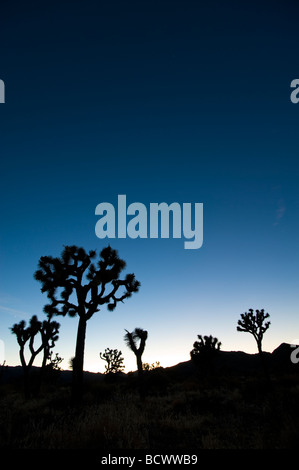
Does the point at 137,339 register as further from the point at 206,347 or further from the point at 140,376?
the point at 206,347

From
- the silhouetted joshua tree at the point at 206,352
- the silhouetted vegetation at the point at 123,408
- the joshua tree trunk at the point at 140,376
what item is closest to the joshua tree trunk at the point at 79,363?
the silhouetted vegetation at the point at 123,408

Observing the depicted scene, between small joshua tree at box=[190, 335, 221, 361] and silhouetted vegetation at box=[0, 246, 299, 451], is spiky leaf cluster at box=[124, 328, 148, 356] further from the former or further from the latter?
small joshua tree at box=[190, 335, 221, 361]

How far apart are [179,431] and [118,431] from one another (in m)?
2.29

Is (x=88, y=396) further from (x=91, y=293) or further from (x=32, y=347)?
(x=32, y=347)

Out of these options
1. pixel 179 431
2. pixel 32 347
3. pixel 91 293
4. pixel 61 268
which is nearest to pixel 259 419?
pixel 179 431

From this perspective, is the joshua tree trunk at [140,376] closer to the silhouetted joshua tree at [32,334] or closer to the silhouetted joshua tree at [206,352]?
the silhouetted joshua tree at [32,334]

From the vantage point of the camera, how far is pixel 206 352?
2933cm

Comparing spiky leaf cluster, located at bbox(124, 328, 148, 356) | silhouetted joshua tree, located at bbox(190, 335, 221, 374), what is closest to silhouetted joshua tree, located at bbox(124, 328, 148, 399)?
spiky leaf cluster, located at bbox(124, 328, 148, 356)

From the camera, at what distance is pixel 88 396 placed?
13.0 metres

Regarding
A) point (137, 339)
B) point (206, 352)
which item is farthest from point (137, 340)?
point (206, 352)

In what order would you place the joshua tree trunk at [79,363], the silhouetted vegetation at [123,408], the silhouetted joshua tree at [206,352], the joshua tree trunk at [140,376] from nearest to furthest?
the silhouetted vegetation at [123,408] < the joshua tree trunk at [79,363] < the joshua tree trunk at [140,376] < the silhouetted joshua tree at [206,352]

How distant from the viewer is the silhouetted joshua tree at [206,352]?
2894 cm

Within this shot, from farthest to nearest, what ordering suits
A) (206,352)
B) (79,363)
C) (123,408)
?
1. (206,352)
2. (79,363)
3. (123,408)

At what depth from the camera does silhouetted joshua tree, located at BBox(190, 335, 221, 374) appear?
28944 millimetres
